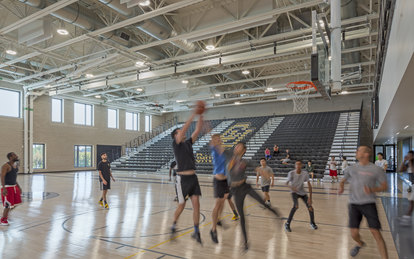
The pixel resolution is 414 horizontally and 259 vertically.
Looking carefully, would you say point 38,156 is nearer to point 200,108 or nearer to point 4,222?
point 4,222

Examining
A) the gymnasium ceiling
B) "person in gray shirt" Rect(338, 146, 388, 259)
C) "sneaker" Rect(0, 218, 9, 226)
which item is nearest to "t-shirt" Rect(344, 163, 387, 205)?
"person in gray shirt" Rect(338, 146, 388, 259)

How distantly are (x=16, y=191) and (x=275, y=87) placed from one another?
15.6m

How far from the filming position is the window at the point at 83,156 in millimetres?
23953

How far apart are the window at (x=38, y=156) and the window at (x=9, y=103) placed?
2.63m

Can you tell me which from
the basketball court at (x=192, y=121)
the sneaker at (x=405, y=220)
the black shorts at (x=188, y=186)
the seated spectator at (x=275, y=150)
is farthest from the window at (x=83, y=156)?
the sneaker at (x=405, y=220)

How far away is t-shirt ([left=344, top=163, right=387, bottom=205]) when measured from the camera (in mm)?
3848

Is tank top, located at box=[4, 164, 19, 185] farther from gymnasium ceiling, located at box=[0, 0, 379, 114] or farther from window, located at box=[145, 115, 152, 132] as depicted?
window, located at box=[145, 115, 152, 132]

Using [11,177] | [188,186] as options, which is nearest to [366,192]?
[188,186]

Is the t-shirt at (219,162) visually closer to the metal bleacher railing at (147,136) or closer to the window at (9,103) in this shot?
the window at (9,103)

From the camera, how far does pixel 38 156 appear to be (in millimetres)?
21422

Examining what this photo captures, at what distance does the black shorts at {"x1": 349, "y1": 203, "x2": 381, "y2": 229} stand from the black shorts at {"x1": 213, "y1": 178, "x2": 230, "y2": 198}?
1895mm

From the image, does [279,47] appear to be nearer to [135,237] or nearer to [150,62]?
[150,62]

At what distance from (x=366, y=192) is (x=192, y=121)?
253cm

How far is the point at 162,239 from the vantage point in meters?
5.32
